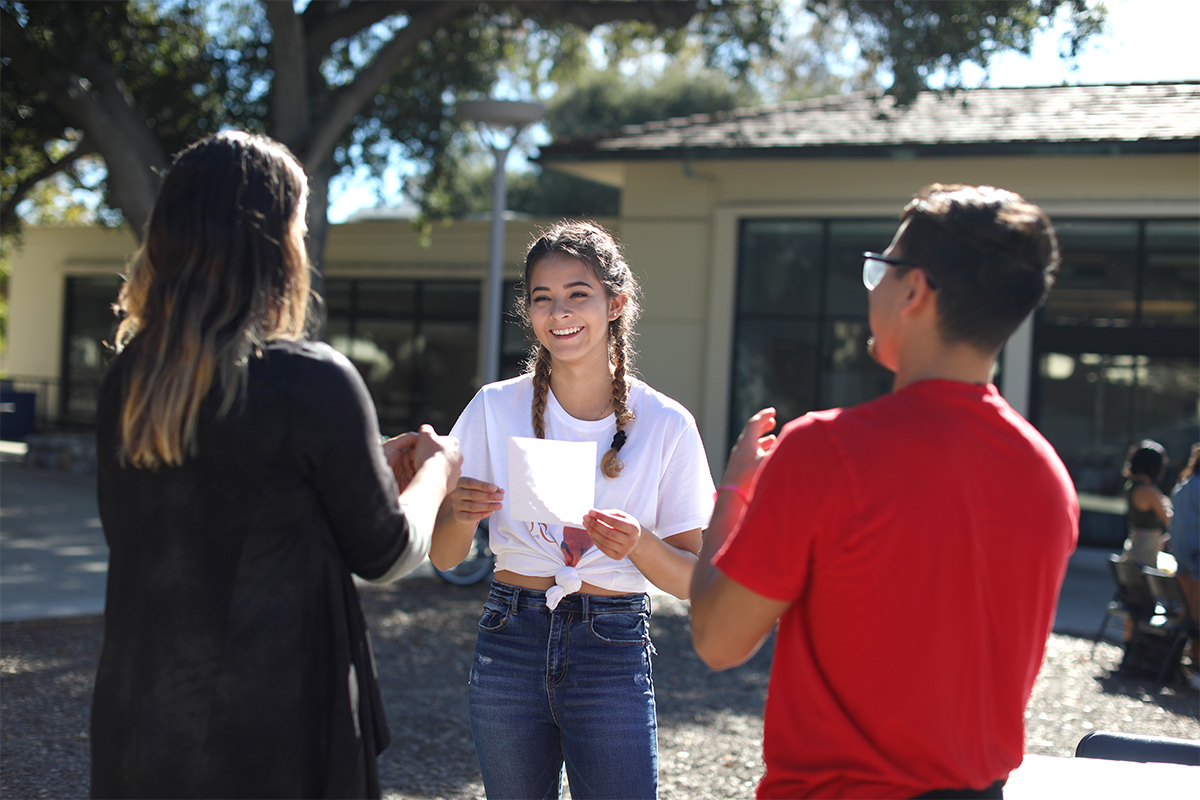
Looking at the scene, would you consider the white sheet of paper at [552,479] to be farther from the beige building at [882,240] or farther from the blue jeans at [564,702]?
the beige building at [882,240]

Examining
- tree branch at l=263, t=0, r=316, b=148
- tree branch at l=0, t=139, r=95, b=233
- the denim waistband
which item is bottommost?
the denim waistband

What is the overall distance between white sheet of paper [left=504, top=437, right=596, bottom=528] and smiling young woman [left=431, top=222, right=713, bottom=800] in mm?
60

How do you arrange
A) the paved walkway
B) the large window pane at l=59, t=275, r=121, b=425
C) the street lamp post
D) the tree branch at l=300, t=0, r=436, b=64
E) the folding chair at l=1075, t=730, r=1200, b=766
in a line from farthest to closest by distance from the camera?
the large window pane at l=59, t=275, r=121, b=425 < the tree branch at l=300, t=0, r=436, b=64 < the street lamp post < the paved walkway < the folding chair at l=1075, t=730, r=1200, b=766

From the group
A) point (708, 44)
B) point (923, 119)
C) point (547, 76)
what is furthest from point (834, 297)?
point (547, 76)

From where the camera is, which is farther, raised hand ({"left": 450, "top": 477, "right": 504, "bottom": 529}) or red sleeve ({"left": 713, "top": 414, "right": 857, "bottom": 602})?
raised hand ({"left": 450, "top": 477, "right": 504, "bottom": 529})

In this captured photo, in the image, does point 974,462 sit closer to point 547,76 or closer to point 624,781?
point 624,781

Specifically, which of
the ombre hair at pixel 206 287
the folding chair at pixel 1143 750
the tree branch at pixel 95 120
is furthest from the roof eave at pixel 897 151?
the ombre hair at pixel 206 287

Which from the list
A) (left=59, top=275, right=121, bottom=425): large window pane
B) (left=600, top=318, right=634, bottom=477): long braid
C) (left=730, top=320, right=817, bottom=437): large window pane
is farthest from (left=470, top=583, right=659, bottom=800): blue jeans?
(left=59, top=275, right=121, bottom=425): large window pane

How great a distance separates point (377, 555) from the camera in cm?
187

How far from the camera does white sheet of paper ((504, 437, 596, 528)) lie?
7.94ft

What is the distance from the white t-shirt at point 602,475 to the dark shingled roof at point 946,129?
9213mm

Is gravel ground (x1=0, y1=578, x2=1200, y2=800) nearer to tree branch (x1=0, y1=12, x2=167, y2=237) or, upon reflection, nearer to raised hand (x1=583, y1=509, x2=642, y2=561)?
raised hand (x1=583, y1=509, x2=642, y2=561)

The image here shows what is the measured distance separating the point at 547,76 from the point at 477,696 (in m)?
15.0

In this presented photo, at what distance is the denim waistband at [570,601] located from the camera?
2.55 meters
